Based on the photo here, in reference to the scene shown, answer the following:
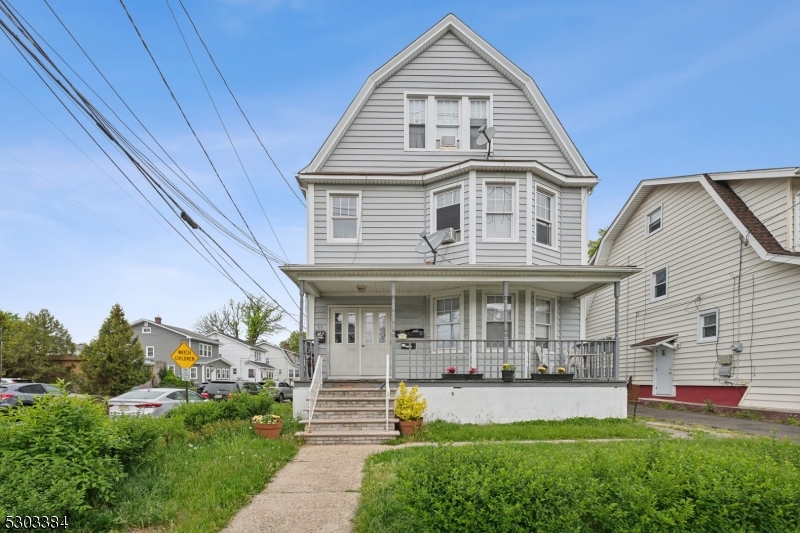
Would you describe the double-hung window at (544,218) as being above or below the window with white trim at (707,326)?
above

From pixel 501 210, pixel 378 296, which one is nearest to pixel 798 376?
pixel 501 210

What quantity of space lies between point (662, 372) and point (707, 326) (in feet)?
9.86

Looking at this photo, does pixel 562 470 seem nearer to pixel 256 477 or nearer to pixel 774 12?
pixel 256 477

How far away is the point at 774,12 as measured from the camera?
13.5 m

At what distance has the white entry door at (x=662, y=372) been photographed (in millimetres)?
Result: 18503

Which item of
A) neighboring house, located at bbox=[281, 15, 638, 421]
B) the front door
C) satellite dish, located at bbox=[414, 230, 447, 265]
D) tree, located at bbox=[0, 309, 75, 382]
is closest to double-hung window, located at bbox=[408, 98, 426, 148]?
neighboring house, located at bbox=[281, 15, 638, 421]

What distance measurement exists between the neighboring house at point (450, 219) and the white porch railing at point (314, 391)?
1.38m

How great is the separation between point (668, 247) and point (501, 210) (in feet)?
29.5

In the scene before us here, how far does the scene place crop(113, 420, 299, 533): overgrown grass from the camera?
5.09 metres

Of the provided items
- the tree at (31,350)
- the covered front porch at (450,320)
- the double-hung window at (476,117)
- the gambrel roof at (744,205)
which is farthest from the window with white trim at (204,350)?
the gambrel roof at (744,205)

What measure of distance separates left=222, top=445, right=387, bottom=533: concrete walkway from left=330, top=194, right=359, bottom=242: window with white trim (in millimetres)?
7307

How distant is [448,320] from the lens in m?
14.0

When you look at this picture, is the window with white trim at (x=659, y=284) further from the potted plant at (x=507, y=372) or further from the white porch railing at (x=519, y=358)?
the potted plant at (x=507, y=372)

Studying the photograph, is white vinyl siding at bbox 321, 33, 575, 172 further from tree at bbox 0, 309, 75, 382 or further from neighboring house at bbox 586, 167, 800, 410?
tree at bbox 0, 309, 75, 382
